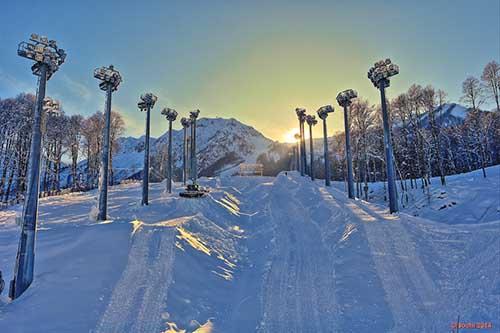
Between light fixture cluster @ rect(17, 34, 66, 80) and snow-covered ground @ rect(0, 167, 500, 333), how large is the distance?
17.1ft

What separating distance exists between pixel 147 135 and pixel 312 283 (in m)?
15.0

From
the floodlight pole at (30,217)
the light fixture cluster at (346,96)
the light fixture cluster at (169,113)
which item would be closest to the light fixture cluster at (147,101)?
the light fixture cluster at (169,113)

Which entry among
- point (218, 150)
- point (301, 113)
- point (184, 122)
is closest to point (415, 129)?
point (301, 113)

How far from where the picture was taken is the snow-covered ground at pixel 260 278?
228 inches

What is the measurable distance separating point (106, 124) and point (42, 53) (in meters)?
5.14

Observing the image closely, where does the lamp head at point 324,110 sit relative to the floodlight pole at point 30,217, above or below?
above

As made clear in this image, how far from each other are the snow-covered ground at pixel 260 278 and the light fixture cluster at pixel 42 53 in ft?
17.1

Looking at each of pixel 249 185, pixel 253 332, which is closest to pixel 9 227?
pixel 253 332

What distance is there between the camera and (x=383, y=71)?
15602mm

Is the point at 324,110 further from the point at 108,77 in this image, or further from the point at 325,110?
the point at 108,77

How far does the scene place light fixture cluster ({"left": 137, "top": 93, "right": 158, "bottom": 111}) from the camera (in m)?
18.6

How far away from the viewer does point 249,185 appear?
31.5 metres

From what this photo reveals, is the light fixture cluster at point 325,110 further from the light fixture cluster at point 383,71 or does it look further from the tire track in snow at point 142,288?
the tire track in snow at point 142,288

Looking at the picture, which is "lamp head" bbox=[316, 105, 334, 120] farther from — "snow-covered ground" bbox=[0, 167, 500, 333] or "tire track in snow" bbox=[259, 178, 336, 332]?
"tire track in snow" bbox=[259, 178, 336, 332]
